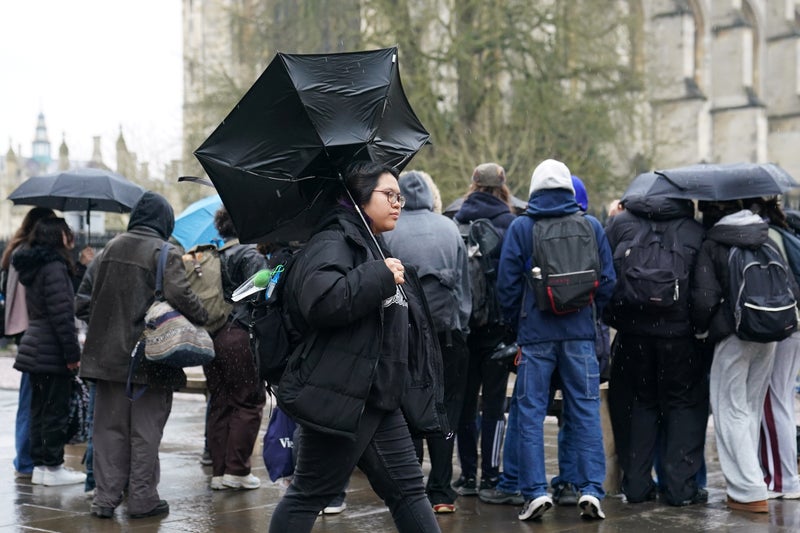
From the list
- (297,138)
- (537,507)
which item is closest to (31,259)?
(537,507)

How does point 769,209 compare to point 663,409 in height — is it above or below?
above

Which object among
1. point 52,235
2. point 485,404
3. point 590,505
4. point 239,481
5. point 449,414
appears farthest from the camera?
point 52,235

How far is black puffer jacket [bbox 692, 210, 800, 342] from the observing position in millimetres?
7258

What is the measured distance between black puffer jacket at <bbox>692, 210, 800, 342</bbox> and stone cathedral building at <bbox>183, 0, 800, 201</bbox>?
29.5 meters

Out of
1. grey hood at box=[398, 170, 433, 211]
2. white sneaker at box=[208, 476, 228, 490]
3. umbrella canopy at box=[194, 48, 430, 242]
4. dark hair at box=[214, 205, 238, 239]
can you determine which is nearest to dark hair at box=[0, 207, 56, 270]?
dark hair at box=[214, 205, 238, 239]

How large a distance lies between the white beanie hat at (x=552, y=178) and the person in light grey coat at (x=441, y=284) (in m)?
0.60

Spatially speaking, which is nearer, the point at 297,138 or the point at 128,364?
the point at 297,138

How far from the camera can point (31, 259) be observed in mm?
8336

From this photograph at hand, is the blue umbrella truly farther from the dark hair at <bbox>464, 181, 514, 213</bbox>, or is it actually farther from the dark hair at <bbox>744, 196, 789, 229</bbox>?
the dark hair at <bbox>744, 196, 789, 229</bbox>

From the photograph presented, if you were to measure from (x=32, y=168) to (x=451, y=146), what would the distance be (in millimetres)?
112048

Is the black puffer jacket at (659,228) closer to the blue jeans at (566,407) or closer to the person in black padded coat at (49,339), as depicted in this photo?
the blue jeans at (566,407)

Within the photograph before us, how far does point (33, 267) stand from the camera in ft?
27.4

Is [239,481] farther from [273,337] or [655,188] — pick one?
[273,337]

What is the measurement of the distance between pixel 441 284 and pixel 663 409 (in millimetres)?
1682
